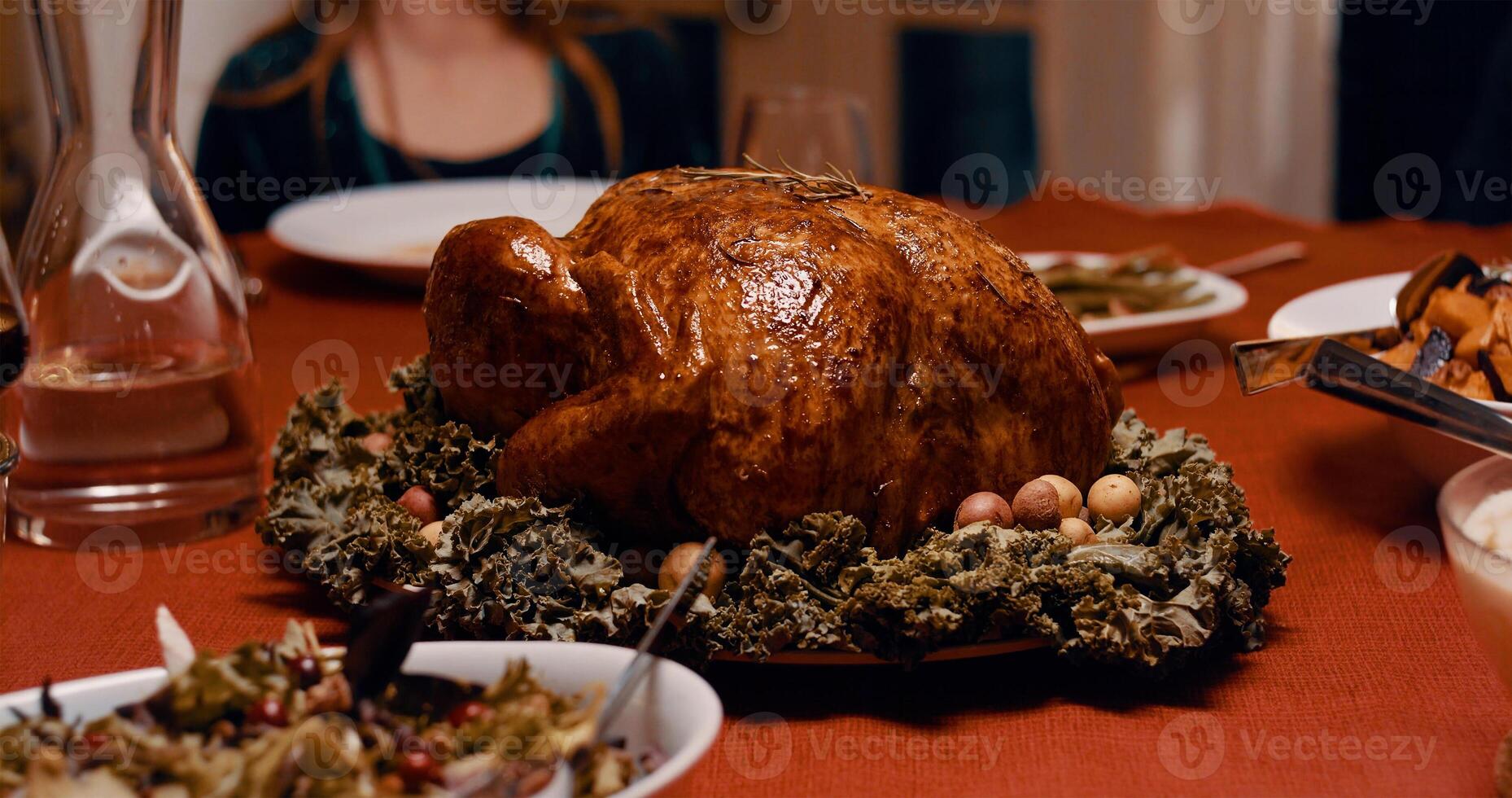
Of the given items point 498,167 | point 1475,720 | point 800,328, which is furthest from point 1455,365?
point 498,167

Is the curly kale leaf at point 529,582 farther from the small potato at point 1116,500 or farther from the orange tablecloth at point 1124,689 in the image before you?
the small potato at point 1116,500

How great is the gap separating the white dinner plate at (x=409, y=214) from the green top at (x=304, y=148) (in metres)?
1.44

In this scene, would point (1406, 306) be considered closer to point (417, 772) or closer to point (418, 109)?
point (417, 772)

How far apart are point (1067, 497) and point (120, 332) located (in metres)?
1.12

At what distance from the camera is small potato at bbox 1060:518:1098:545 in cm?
136

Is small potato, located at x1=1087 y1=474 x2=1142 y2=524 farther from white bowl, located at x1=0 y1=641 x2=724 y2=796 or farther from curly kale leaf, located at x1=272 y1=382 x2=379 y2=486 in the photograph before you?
curly kale leaf, located at x1=272 y1=382 x2=379 y2=486

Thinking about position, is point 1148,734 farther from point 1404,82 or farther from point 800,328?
point 1404,82

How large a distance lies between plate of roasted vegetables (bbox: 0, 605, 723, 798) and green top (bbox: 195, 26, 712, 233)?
3835 millimetres

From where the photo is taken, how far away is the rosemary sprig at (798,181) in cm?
156

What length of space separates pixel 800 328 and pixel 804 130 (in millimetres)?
1198

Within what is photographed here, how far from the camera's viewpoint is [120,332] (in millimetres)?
1677

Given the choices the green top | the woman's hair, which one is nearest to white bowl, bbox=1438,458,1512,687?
the green top

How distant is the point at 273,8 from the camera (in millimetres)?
5723

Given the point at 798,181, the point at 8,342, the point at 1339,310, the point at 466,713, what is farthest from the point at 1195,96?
the point at 466,713
